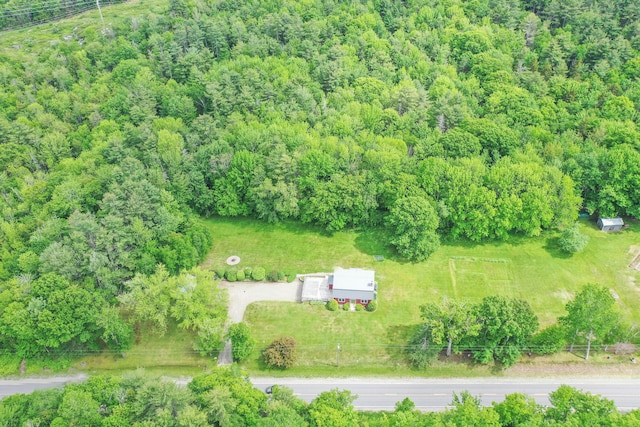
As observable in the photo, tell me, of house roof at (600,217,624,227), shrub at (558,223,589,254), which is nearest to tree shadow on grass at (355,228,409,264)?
shrub at (558,223,589,254)

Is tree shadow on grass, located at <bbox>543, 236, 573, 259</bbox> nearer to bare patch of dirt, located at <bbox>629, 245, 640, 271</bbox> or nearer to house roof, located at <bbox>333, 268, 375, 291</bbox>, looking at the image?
bare patch of dirt, located at <bbox>629, 245, 640, 271</bbox>

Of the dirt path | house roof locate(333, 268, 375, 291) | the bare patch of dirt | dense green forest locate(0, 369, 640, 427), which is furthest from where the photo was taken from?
the bare patch of dirt

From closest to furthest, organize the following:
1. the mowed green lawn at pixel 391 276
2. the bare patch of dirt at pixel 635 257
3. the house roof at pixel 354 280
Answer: the mowed green lawn at pixel 391 276
the house roof at pixel 354 280
the bare patch of dirt at pixel 635 257

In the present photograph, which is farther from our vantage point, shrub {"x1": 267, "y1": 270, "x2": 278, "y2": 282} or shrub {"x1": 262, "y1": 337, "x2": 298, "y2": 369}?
shrub {"x1": 267, "y1": 270, "x2": 278, "y2": 282}

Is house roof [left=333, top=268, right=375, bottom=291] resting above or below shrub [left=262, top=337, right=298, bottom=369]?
above

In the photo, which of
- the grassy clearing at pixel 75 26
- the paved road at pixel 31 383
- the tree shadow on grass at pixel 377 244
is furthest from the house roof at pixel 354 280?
the grassy clearing at pixel 75 26

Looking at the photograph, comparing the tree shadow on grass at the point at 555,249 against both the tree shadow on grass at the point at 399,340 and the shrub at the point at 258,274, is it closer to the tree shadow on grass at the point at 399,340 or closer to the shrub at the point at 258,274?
the tree shadow on grass at the point at 399,340

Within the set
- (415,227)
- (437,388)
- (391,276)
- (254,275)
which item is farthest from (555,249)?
(254,275)

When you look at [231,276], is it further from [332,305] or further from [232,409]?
[232,409]
